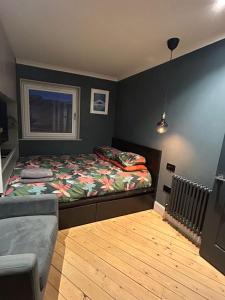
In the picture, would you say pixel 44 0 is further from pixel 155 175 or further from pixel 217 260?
pixel 217 260

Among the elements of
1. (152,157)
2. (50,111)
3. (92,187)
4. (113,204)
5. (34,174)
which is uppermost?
(50,111)

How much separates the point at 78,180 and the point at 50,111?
1.91 meters

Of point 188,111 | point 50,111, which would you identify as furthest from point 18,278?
point 50,111

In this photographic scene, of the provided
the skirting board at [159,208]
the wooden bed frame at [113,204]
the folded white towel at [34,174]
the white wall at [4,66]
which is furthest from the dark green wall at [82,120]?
the skirting board at [159,208]

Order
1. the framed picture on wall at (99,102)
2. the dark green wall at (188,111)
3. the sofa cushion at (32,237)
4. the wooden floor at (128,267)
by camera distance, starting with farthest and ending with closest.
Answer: the framed picture on wall at (99,102), the dark green wall at (188,111), the wooden floor at (128,267), the sofa cushion at (32,237)

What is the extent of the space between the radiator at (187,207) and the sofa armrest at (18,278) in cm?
172

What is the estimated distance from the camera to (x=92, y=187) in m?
2.14

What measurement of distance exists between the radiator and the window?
7.60ft

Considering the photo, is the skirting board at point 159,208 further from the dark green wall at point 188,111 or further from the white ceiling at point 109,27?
the white ceiling at point 109,27

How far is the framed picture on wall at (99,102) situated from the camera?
3625 mm

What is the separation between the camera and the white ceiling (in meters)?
1.43

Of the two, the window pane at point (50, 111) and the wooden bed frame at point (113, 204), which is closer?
the wooden bed frame at point (113, 204)

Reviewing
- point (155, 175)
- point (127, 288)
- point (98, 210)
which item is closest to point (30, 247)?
point (127, 288)

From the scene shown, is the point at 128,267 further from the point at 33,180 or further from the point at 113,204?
Answer: the point at 33,180
